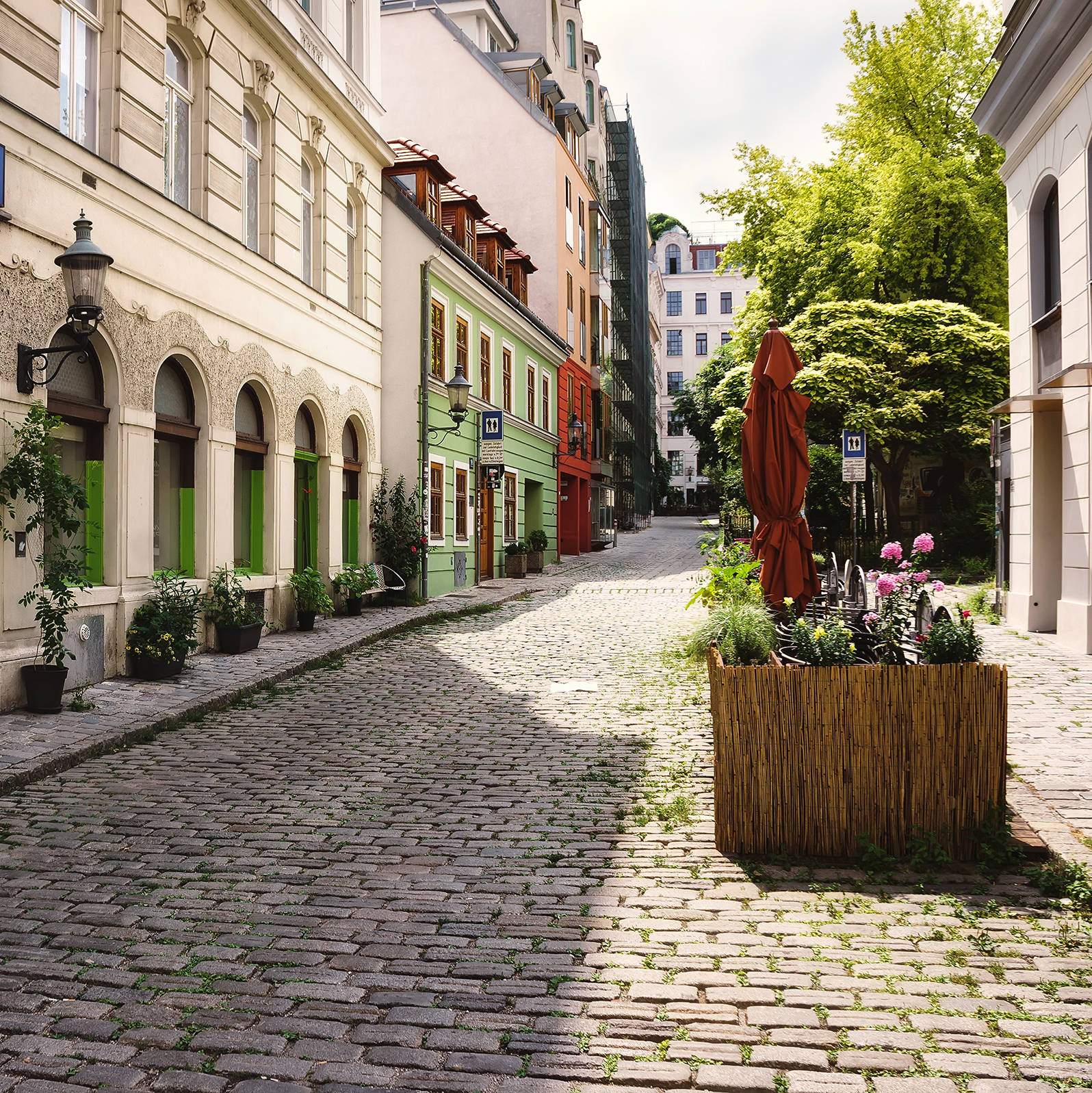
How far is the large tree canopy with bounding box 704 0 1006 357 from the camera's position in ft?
80.8

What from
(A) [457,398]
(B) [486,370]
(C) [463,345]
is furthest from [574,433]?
(A) [457,398]

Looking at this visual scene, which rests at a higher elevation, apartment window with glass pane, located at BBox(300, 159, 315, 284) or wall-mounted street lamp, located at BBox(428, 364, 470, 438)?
apartment window with glass pane, located at BBox(300, 159, 315, 284)

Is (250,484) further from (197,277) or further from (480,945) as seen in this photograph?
(480,945)

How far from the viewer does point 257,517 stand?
46.5ft

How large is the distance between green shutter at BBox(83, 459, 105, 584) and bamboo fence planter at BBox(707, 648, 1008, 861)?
7313 mm

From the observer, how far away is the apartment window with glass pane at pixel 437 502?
20.1m

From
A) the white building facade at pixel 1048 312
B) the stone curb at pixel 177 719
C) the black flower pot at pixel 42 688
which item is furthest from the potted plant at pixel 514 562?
the black flower pot at pixel 42 688

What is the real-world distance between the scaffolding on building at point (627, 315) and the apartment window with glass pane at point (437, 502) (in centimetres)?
2469

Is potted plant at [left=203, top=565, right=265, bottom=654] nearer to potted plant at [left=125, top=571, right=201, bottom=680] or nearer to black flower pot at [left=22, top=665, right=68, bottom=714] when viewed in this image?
potted plant at [left=125, top=571, right=201, bottom=680]

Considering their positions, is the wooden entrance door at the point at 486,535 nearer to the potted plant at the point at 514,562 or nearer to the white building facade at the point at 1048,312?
the potted plant at the point at 514,562

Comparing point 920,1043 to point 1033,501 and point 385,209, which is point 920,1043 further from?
point 385,209

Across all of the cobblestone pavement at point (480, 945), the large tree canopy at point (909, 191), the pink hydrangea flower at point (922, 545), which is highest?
the large tree canopy at point (909, 191)

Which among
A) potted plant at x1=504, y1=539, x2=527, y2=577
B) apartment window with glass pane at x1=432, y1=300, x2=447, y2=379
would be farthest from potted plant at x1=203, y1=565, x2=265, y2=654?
potted plant at x1=504, y1=539, x2=527, y2=577

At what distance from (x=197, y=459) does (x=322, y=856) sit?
26.8ft
